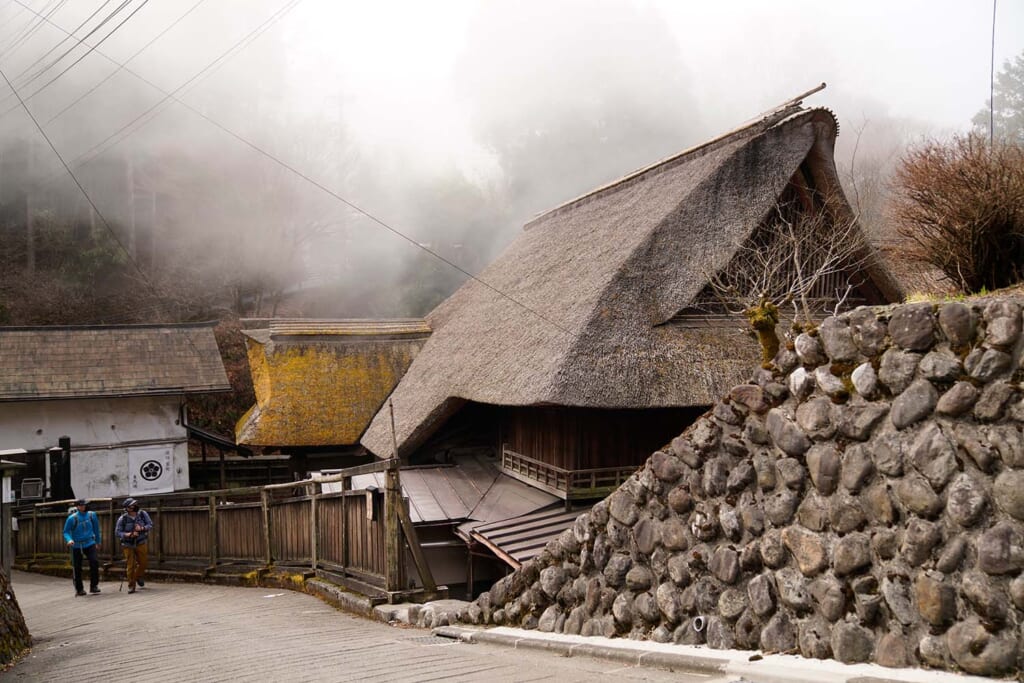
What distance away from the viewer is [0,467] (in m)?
11.4

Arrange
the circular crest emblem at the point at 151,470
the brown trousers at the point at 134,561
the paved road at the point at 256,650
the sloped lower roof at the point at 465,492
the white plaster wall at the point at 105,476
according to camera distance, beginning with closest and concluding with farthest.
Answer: the paved road at the point at 256,650 → the brown trousers at the point at 134,561 → the sloped lower roof at the point at 465,492 → the white plaster wall at the point at 105,476 → the circular crest emblem at the point at 151,470

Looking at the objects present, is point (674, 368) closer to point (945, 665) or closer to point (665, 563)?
point (665, 563)

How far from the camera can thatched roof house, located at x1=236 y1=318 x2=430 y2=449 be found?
61.5ft

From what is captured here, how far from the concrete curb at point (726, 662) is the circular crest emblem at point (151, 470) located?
60.1 ft

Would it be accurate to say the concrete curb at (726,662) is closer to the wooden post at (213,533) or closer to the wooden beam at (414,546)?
the wooden beam at (414,546)

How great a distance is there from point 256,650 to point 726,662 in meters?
4.27

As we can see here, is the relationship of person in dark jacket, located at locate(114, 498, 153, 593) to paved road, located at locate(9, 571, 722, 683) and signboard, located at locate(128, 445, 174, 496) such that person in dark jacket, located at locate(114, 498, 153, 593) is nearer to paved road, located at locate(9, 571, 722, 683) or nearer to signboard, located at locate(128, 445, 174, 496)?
paved road, located at locate(9, 571, 722, 683)

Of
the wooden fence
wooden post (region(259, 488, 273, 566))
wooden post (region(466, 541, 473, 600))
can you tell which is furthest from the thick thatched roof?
wooden post (region(259, 488, 273, 566))

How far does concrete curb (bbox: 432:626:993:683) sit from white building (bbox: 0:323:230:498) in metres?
18.3

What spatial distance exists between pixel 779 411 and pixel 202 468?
22042 millimetres

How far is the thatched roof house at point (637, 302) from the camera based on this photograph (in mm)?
11719

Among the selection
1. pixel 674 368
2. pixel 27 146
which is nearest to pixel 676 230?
pixel 674 368

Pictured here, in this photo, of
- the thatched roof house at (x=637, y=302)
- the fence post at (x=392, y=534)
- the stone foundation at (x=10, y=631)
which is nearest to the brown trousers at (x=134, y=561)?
the thatched roof house at (x=637, y=302)

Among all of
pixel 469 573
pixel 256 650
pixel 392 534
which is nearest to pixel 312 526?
pixel 392 534
